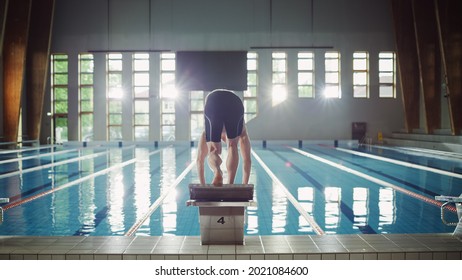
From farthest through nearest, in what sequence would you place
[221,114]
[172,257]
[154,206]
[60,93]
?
1. [60,93]
2. [154,206]
3. [221,114]
4. [172,257]

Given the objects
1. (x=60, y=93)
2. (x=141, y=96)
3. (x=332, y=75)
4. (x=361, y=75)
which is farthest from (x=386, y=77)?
(x=60, y=93)

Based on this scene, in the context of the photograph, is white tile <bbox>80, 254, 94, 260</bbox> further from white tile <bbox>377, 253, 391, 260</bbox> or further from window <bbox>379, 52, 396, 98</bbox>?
window <bbox>379, 52, 396, 98</bbox>

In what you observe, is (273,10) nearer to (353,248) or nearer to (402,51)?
(402,51)

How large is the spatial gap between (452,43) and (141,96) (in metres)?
13.9

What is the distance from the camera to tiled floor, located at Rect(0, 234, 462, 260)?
3301mm

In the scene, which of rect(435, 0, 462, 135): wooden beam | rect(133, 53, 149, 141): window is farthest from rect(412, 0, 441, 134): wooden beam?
rect(133, 53, 149, 141): window

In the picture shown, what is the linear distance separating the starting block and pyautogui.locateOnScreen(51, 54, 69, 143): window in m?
20.6

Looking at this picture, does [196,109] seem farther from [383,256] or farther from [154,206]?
[383,256]

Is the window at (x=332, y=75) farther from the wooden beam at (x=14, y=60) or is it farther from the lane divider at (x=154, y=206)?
the lane divider at (x=154, y=206)

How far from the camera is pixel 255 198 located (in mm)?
6855

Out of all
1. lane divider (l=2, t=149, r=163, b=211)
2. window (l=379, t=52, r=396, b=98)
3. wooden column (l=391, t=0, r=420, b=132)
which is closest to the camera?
lane divider (l=2, t=149, r=163, b=211)

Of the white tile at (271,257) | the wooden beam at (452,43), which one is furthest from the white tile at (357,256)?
the wooden beam at (452,43)

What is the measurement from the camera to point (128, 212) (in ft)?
19.0

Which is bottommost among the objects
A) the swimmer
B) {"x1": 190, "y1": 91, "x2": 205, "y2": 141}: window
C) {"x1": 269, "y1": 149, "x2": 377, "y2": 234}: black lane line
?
{"x1": 269, "y1": 149, "x2": 377, "y2": 234}: black lane line
